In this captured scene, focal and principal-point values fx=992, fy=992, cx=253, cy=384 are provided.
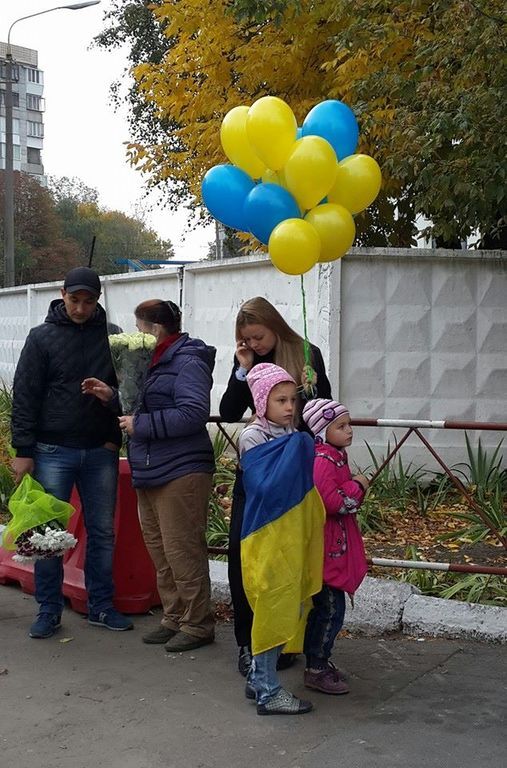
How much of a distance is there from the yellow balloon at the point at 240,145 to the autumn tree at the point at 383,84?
95.8 inches

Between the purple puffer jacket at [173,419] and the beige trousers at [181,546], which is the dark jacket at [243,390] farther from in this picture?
the beige trousers at [181,546]

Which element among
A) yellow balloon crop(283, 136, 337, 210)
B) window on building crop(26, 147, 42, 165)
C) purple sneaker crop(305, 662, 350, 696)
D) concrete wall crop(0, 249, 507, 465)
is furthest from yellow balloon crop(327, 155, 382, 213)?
window on building crop(26, 147, 42, 165)

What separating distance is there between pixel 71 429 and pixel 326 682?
1898mm

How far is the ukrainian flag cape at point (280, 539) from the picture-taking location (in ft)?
13.3

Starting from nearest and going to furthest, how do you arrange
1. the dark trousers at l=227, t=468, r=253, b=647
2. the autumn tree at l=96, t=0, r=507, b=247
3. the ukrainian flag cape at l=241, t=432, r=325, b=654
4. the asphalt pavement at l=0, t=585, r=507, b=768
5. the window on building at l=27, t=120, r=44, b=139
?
the asphalt pavement at l=0, t=585, r=507, b=768 < the ukrainian flag cape at l=241, t=432, r=325, b=654 < the dark trousers at l=227, t=468, r=253, b=647 < the autumn tree at l=96, t=0, r=507, b=247 < the window on building at l=27, t=120, r=44, b=139

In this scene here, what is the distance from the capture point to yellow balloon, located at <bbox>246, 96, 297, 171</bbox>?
4543mm

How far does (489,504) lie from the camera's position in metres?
6.93

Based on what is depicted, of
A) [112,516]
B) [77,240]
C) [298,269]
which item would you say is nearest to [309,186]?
[298,269]

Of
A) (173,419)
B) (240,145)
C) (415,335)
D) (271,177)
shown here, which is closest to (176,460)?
(173,419)

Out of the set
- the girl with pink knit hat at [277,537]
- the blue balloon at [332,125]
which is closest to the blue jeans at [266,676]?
the girl with pink knit hat at [277,537]

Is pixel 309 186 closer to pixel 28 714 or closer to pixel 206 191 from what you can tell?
pixel 206 191

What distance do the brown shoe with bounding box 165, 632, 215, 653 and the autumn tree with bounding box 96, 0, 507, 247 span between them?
369 centimetres

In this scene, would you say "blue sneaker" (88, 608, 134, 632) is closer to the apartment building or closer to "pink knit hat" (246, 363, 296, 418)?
"pink knit hat" (246, 363, 296, 418)

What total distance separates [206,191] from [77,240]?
5778 centimetres
